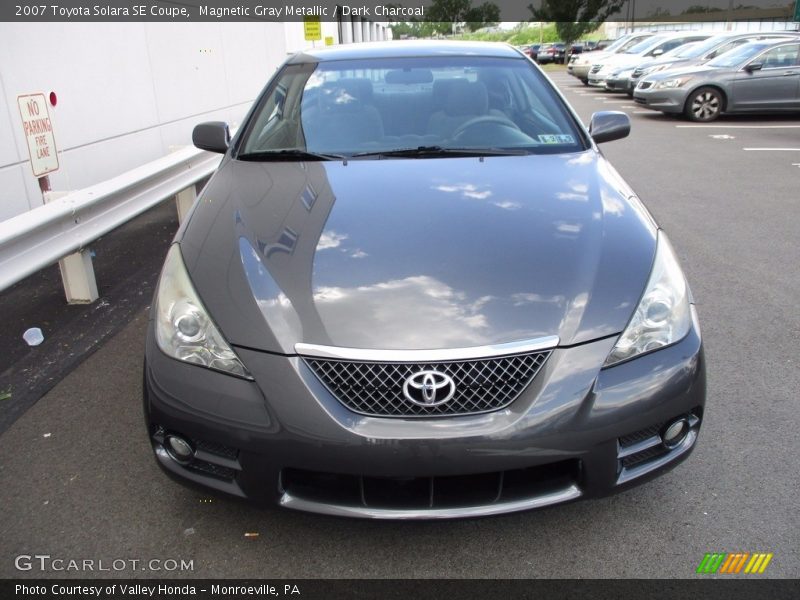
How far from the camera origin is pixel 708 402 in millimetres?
3080

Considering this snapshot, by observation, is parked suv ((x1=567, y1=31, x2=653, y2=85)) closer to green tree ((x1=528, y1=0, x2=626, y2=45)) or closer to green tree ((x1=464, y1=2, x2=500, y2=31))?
green tree ((x1=528, y1=0, x2=626, y2=45))

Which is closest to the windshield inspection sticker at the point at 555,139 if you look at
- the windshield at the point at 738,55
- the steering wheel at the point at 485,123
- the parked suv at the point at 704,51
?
the steering wheel at the point at 485,123

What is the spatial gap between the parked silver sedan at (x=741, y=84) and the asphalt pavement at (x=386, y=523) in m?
10.8

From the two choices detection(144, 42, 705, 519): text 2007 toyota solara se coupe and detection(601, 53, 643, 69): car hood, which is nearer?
detection(144, 42, 705, 519): text 2007 toyota solara se coupe

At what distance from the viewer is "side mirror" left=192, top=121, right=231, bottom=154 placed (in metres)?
3.82

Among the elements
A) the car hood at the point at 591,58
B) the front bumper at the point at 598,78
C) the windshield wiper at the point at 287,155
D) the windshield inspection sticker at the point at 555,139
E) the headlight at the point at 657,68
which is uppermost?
the windshield inspection sticker at the point at 555,139

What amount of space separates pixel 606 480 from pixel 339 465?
0.81 metres

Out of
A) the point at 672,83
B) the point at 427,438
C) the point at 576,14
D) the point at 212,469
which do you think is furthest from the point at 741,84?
the point at 576,14

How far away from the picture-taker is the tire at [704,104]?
13109mm

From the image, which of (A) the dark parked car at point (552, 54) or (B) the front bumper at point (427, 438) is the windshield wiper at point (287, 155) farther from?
(A) the dark parked car at point (552, 54)

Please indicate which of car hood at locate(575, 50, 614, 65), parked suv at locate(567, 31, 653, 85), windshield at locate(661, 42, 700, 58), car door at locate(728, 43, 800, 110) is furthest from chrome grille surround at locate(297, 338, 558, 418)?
parked suv at locate(567, 31, 653, 85)
